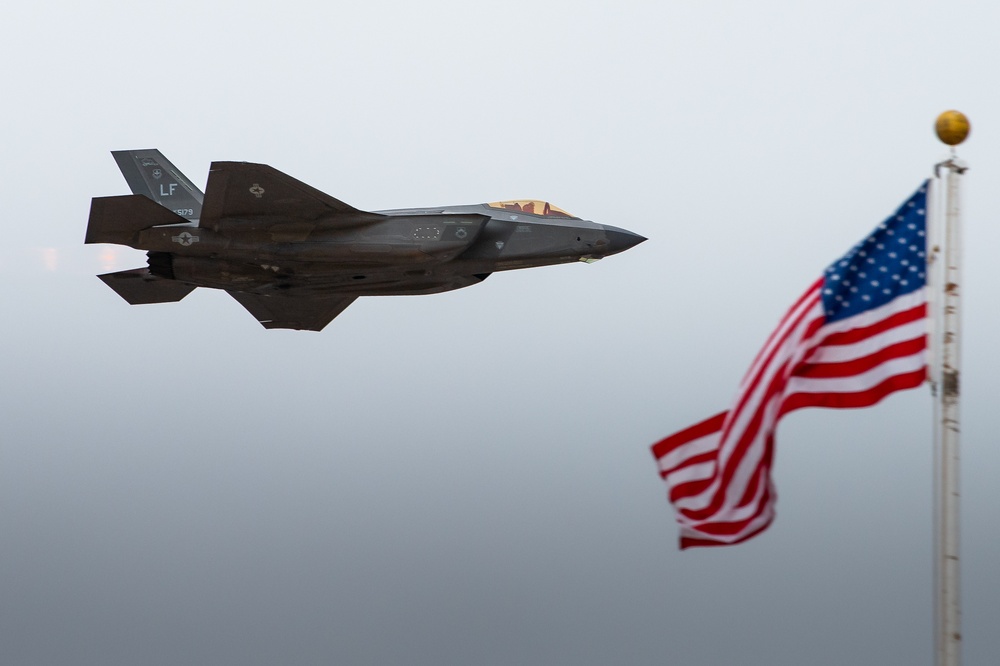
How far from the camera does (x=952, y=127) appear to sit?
1385 cm

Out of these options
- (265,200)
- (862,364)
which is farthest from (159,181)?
(862,364)

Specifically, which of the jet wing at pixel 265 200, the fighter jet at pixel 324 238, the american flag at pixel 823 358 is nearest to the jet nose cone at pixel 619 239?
the fighter jet at pixel 324 238

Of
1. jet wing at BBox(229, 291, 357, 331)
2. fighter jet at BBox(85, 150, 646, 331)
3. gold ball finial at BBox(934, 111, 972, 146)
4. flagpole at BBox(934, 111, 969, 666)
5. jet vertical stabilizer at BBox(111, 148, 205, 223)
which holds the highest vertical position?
jet vertical stabilizer at BBox(111, 148, 205, 223)

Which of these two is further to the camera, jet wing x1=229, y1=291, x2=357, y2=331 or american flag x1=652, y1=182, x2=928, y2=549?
jet wing x1=229, y1=291, x2=357, y2=331

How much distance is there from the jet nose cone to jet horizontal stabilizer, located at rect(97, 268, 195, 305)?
10.7m

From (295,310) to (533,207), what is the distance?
7.97 m

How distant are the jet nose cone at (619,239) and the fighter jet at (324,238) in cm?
2

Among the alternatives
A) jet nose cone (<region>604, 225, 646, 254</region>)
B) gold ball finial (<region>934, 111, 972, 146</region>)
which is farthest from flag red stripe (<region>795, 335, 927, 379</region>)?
jet nose cone (<region>604, 225, 646, 254</region>)

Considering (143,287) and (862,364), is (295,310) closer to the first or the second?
(143,287)

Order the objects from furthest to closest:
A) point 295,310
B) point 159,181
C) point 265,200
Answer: point 159,181, point 295,310, point 265,200

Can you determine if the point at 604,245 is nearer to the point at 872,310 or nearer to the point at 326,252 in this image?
the point at 326,252

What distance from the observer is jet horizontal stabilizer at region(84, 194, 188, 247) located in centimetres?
3114

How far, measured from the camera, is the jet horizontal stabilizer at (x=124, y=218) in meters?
31.1

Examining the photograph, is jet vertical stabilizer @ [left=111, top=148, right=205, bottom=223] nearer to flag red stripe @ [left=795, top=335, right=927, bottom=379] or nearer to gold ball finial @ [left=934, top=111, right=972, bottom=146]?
flag red stripe @ [left=795, top=335, right=927, bottom=379]
